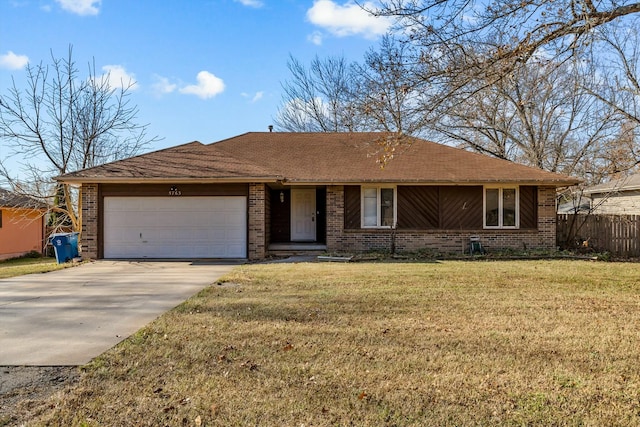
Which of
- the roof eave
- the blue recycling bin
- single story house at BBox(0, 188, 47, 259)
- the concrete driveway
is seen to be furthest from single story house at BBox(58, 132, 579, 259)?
single story house at BBox(0, 188, 47, 259)

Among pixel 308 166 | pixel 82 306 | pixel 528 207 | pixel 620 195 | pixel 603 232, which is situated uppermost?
pixel 308 166

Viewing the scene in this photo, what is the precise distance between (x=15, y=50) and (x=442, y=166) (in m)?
15.8

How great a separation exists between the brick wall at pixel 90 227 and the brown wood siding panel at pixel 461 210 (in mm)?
11037

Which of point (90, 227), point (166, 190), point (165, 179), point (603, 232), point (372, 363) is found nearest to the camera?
point (372, 363)

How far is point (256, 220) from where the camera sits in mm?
13547

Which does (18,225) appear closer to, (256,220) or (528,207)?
(256,220)

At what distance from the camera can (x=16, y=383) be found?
12.2ft

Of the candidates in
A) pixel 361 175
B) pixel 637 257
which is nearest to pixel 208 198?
pixel 361 175

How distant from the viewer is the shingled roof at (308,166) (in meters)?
13.4

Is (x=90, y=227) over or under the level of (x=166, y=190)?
under

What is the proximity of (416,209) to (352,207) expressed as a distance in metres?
2.17

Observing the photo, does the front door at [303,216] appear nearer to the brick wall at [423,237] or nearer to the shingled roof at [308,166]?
the shingled roof at [308,166]

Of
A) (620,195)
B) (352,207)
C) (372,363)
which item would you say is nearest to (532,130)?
(620,195)

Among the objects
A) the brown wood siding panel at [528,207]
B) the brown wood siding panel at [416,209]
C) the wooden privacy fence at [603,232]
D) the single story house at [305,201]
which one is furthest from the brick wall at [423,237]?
the wooden privacy fence at [603,232]
